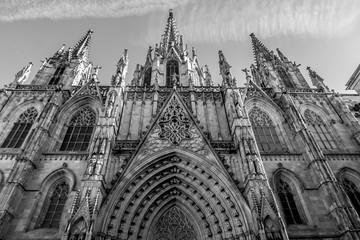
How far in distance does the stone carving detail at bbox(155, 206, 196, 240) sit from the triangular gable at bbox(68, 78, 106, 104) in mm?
10093

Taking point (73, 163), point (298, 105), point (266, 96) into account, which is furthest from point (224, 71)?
point (73, 163)

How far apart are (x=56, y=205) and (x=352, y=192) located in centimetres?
1762

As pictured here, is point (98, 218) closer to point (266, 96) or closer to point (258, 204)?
point (258, 204)

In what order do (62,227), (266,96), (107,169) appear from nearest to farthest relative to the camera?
(62,227), (107,169), (266,96)

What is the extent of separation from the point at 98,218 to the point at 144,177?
10.5 ft

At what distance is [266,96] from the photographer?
18875 mm

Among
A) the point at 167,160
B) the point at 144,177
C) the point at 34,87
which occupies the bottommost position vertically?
the point at 144,177

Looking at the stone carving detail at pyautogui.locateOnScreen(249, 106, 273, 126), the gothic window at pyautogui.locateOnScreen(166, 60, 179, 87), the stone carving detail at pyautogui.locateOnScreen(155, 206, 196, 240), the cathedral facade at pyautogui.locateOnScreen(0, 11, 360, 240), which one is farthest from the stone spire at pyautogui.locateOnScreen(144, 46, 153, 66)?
the stone carving detail at pyautogui.locateOnScreen(155, 206, 196, 240)

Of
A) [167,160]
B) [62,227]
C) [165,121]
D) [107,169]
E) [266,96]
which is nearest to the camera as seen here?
[62,227]

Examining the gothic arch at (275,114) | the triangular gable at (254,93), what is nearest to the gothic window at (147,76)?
the triangular gable at (254,93)

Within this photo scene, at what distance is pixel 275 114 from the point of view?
59.1 feet

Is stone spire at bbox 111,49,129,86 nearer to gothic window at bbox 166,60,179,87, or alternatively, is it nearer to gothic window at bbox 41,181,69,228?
gothic window at bbox 166,60,179,87

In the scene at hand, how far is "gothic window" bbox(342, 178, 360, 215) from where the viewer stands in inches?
534

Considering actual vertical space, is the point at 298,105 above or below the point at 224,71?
below
